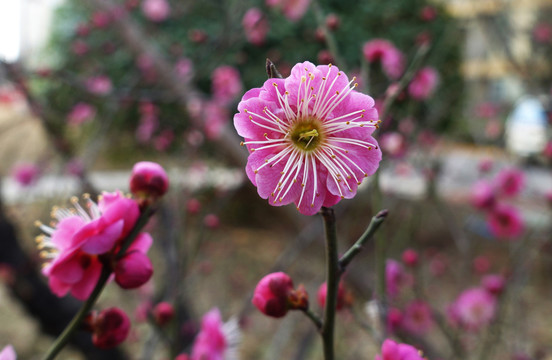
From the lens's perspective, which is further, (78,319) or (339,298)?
(339,298)

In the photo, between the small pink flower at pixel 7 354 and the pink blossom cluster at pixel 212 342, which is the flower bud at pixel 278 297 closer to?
the small pink flower at pixel 7 354

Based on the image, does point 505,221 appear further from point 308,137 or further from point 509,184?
point 308,137

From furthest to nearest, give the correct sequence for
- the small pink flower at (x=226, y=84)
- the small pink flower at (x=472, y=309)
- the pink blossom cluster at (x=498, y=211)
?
the small pink flower at (x=226, y=84) < the small pink flower at (x=472, y=309) < the pink blossom cluster at (x=498, y=211)

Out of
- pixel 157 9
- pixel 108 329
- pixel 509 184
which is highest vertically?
pixel 157 9

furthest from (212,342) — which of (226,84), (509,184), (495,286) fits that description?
(226,84)

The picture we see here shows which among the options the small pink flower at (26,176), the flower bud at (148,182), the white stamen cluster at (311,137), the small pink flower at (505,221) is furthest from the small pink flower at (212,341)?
the small pink flower at (26,176)

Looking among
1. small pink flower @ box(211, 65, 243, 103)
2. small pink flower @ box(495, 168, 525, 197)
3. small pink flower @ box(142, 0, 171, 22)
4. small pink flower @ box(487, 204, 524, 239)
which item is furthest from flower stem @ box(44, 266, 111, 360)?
small pink flower @ box(142, 0, 171, 22)
